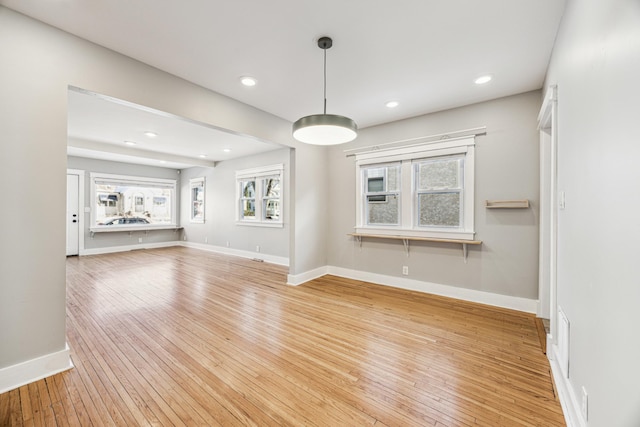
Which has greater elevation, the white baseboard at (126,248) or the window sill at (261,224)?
the window sill at (261,224)

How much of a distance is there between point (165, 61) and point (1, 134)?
1.45 metres

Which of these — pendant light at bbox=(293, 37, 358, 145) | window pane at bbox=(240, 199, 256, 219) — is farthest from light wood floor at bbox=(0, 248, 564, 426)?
window pane at bbox=(240, 199, 256, 219)

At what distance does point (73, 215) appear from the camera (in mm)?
7145

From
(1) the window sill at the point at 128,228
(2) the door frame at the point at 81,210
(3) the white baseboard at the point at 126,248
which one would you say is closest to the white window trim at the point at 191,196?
(1) the window sill at the point at 128,228

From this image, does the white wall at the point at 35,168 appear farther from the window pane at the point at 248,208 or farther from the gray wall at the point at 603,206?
the window pane at the point at 248,208

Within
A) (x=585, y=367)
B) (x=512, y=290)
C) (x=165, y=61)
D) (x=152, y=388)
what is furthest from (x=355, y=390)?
(x=165, y=61)

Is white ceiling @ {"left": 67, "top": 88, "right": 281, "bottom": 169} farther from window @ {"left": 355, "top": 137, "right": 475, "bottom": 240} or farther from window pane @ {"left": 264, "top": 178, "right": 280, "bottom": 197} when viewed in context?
window @ {"left": 355, "top": 137, "right": 475, "bottom": 240}

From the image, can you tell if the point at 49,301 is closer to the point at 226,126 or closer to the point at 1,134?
the point at 1,134

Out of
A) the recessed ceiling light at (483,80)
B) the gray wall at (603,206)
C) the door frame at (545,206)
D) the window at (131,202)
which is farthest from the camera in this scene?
the window at (131,202)

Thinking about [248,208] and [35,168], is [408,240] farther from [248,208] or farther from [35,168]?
[248,208]

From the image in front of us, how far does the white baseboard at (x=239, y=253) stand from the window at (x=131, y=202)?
107 centimetres

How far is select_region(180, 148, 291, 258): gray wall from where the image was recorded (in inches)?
252

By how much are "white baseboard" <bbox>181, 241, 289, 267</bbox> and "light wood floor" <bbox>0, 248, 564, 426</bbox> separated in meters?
2.40

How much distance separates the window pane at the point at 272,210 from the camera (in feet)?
21.7
